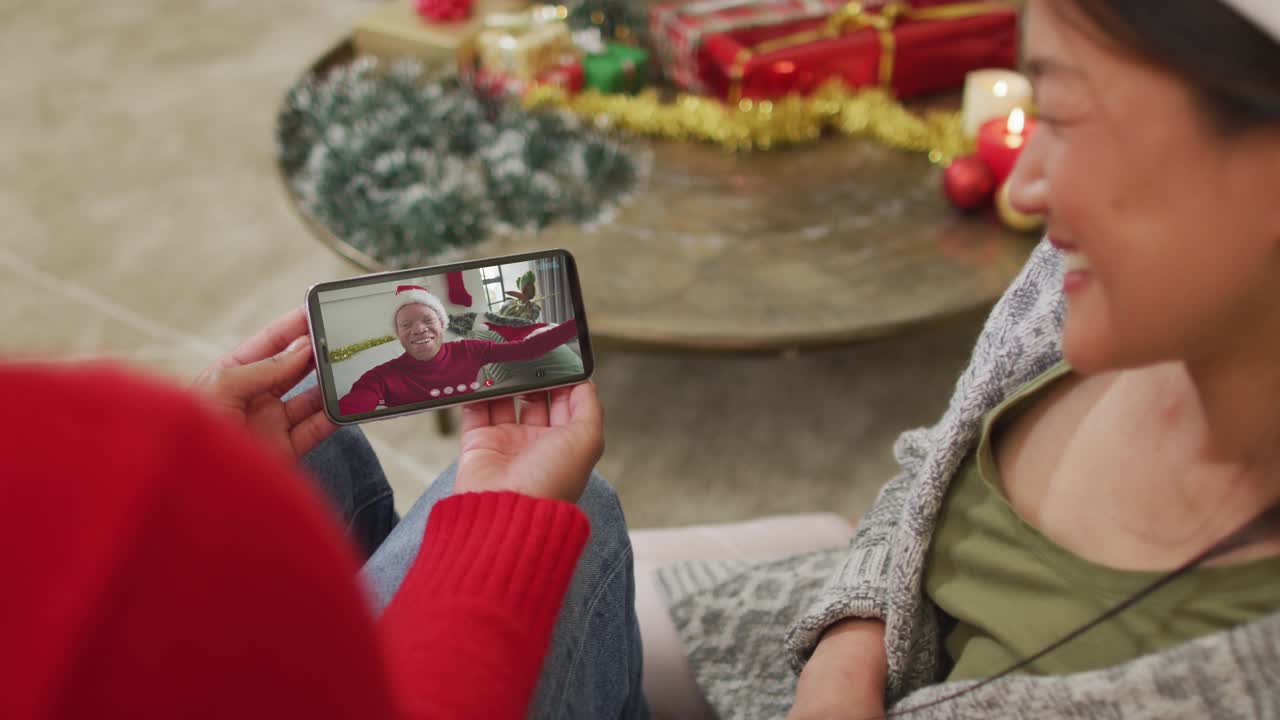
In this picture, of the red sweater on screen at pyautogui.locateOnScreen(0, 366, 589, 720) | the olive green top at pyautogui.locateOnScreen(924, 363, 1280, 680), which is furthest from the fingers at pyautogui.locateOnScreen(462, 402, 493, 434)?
the red sweater on screen at pyautogui.locateOnScreen(0, 366, 589, 720)

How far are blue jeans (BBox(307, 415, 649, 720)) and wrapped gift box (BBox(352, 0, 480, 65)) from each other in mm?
1215

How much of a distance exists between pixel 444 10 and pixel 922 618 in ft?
5.22

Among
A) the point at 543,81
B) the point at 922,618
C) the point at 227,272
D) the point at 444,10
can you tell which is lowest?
the point at 227,272

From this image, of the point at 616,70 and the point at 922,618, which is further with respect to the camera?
the point at 616,70

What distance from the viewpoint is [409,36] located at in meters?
1.99

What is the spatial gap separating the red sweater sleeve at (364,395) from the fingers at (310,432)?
0.02 m

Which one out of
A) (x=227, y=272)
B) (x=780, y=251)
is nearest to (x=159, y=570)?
(x=780, y=251)

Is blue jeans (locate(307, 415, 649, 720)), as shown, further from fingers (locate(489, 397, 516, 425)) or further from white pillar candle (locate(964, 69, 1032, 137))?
white pillar candle (locate(964, 69, 1032, 137))

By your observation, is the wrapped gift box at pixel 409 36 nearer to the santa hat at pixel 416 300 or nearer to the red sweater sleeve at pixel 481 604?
the santa hat at pixel 416 300

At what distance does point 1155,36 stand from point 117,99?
9.22 ft

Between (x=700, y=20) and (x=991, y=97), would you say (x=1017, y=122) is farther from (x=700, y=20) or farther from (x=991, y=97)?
(x=700, y=20)

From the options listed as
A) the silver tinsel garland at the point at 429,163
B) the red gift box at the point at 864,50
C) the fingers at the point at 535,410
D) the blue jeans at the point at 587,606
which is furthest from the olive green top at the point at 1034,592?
the red gift box at the point at 864,50

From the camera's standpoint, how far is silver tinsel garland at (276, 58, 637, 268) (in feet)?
4.98

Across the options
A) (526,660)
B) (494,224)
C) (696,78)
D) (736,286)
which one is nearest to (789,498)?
(736,286)
